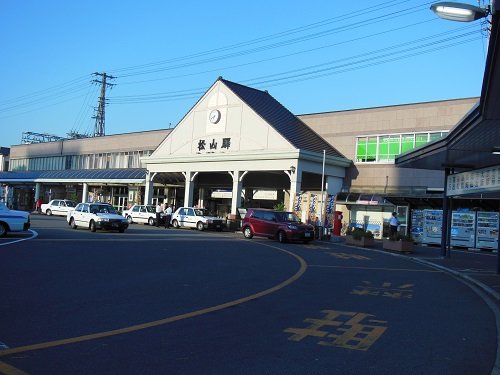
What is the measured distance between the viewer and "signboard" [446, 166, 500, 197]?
15680 millimetres

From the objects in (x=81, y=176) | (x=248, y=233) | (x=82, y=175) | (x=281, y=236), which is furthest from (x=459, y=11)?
(x=82, y=175)

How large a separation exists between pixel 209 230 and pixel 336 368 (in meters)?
30.4

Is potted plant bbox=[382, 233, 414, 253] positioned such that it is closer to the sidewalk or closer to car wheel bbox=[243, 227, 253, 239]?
the sidewalk

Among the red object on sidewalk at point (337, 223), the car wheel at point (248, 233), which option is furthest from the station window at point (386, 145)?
the car wheel at point (248, 233)

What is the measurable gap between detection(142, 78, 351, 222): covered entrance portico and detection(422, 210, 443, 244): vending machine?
704 cm

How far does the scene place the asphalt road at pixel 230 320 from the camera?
572cm

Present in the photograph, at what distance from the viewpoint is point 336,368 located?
18.5 ft

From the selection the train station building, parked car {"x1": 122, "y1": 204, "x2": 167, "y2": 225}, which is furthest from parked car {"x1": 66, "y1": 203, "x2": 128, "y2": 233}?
the train station building

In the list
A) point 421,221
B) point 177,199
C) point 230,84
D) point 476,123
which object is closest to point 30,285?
point 476,123

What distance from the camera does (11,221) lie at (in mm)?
20875

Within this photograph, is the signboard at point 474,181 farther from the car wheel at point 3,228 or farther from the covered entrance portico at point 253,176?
the car wheel at point 3,228

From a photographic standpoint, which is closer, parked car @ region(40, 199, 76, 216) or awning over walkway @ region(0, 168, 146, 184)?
parked car @ region(40, 199, 76, 216)

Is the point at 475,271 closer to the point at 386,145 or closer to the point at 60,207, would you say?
the point at 386,145

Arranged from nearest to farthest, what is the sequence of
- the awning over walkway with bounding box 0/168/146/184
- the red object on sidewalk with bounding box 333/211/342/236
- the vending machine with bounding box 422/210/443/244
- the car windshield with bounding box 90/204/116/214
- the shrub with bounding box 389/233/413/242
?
the shrub with bounding box 389/233/413/242, the car windshield with bounding box 90/204/116/214, the vending machine with bounding box 422/210/443/244, the red object on sidewalk with bounding box 333/211/342/236, the awning over walkway with bounding box 0/168/146/184
